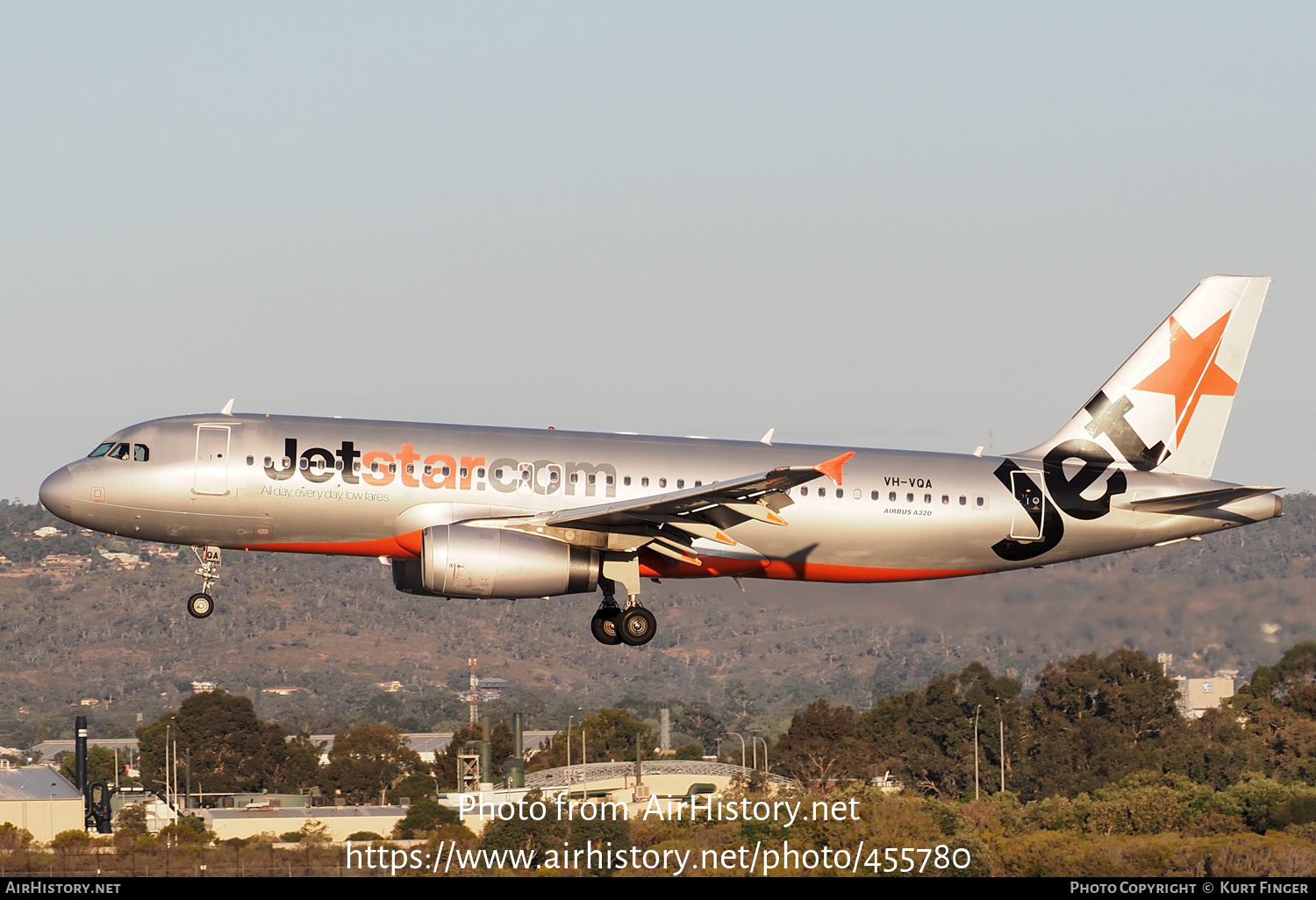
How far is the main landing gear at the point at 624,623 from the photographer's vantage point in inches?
1494

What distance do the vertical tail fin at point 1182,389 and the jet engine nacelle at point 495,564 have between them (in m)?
12.2

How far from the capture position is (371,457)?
36.9 meters

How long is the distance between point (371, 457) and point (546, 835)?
30086 mm

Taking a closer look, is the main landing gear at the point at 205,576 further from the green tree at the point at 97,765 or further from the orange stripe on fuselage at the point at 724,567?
the green tree at the point at 97,765

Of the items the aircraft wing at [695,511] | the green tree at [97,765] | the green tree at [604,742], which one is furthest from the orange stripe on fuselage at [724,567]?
the green tree at [97,765]

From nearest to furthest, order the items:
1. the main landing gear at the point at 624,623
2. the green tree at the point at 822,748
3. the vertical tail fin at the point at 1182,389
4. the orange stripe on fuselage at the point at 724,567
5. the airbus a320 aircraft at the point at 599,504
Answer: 1. the airbus a320 aircraft at the point at 599,504
2. the orange stripe on fuselage at the point at 724,567
3. the main landing gear at the point at 624,623
4. the vertical tail fin at the point at 1182,389
5. the green tree at the point at 822,748

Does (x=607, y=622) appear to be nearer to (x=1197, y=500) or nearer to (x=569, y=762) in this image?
(x=1197, y=500)

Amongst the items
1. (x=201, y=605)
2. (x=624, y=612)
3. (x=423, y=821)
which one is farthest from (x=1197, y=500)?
(x=423, y=821)

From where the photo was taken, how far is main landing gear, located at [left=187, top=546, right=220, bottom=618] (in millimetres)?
37969

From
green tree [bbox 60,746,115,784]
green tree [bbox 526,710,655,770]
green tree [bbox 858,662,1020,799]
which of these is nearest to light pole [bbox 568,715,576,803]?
A: green tree [bbox 526,710,655,770]

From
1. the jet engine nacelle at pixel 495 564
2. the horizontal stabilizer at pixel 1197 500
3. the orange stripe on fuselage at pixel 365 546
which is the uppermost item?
the horizontal stabilizer at pixel 1197 500

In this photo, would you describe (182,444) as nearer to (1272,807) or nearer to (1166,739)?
(1272,807)

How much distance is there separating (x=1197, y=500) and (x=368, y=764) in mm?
107315

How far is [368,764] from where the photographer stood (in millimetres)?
137750
